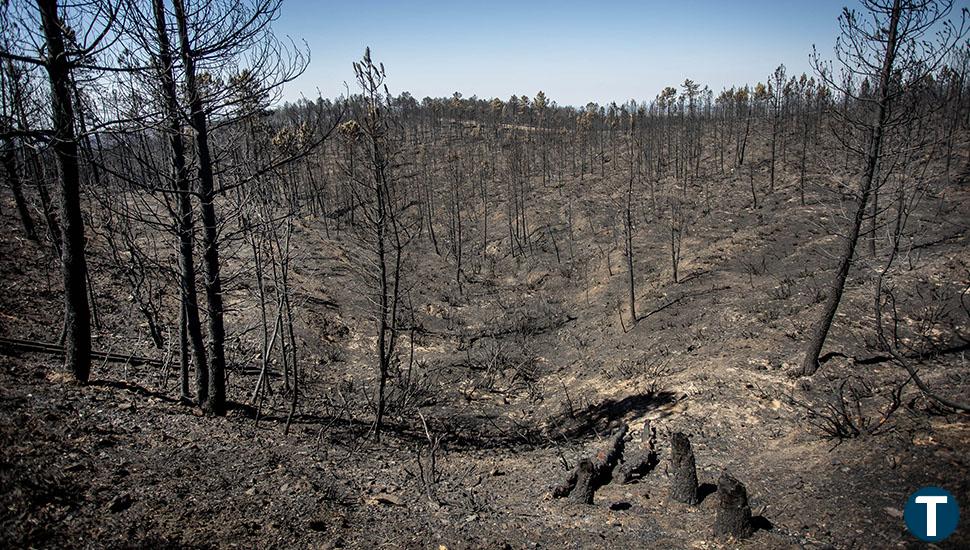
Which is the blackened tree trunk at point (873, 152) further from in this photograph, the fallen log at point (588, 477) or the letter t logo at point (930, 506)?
the fallen log at point (588, 477)

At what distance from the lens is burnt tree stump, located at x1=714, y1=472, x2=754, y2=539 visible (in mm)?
6348

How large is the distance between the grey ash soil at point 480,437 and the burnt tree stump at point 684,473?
0.68ft

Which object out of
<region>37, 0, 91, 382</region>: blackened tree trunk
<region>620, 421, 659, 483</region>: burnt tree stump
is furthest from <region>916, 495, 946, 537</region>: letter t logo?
<region>37, 0, 91, 382</region>: blackened tree trunk

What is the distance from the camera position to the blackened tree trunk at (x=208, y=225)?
23.4ft

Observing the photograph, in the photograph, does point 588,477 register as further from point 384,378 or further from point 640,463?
point 384,378

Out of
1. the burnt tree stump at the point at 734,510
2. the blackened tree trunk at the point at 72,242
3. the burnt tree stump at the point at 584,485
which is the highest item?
the blackened tree trunk at the point at 72,242

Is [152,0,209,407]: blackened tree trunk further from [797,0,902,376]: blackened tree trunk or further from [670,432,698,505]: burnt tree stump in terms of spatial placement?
[797,0,902,376]: blackened tree trunk

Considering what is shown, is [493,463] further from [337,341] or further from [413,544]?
[337,341]

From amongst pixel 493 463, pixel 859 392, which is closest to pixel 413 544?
pixel 493 463

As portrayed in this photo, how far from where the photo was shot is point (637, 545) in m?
6.57

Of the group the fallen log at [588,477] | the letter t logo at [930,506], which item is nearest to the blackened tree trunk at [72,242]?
the fallen log at [588,477]

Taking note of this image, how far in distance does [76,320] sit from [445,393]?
10.9 m

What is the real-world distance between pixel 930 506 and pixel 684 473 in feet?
9.66

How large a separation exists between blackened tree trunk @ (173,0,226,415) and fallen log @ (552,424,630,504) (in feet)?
21.5
